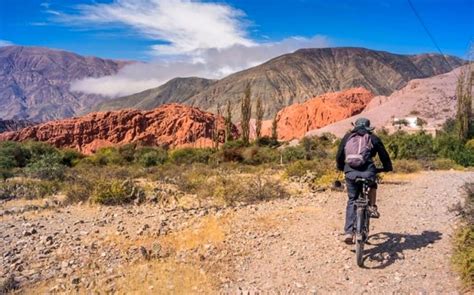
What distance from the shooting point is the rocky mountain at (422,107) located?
60188mm

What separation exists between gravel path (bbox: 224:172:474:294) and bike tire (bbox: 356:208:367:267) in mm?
134

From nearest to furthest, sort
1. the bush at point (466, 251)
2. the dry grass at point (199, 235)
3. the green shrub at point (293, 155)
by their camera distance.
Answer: the bush at point (466, 251)
the dry grass at point (199, 235)
the green shrub at point (293, 155)

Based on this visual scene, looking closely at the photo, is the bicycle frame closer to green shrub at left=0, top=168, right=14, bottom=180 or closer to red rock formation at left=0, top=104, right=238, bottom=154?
green shrub at left=0, top=168, right=14, bottom=180

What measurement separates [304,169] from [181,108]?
2808 inches

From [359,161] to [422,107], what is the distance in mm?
64172

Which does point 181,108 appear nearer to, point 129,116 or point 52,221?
point 129,116

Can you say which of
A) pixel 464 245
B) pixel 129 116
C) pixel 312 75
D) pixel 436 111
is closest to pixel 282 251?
pixel 464 245

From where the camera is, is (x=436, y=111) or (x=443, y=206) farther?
(x=436, y=111)

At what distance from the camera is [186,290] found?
5.31 m

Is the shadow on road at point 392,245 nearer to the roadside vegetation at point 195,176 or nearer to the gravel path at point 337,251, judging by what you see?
the gravel path at point 337,251

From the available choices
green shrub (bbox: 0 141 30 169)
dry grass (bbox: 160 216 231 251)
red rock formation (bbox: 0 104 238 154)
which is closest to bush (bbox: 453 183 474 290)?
dry grass (bbox: 160 216 231 251)

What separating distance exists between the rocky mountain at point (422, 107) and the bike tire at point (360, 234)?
5310 centimetres

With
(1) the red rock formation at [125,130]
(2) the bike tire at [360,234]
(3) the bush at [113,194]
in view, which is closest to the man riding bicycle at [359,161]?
(2) the bike tire at [360,234]

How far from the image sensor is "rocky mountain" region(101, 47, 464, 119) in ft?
454
